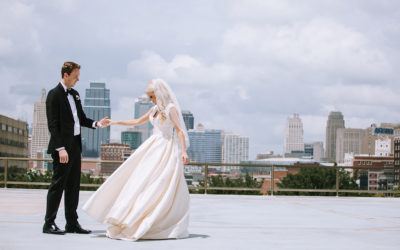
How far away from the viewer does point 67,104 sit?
20.9 ft

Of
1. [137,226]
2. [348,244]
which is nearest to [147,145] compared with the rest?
[137,226]

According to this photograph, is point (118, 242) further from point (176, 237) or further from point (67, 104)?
point (67, 104)

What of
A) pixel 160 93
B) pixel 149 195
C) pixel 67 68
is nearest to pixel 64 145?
pixel 67 68

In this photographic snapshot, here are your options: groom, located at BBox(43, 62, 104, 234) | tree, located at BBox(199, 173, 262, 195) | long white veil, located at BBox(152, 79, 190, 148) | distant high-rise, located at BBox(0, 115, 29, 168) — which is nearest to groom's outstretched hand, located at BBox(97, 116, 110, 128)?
groom, located at BBox(43, 62, 104, 234)

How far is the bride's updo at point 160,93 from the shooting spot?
21.0 feet

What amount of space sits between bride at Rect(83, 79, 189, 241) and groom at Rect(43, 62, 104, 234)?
0.43m

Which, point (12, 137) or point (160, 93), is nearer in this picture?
point (160, 93)

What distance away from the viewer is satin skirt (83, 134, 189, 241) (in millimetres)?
6047

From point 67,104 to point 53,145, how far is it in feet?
1.68

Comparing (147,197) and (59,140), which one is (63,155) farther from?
(147,197)

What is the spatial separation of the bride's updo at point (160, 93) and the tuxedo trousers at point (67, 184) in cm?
103

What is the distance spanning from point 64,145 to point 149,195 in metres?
1.16

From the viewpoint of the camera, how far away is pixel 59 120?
6328 mm

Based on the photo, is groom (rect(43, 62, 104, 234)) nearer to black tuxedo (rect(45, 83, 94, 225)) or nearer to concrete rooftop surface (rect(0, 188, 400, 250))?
black tuxedo (rect(45, 83, 94, 225))
